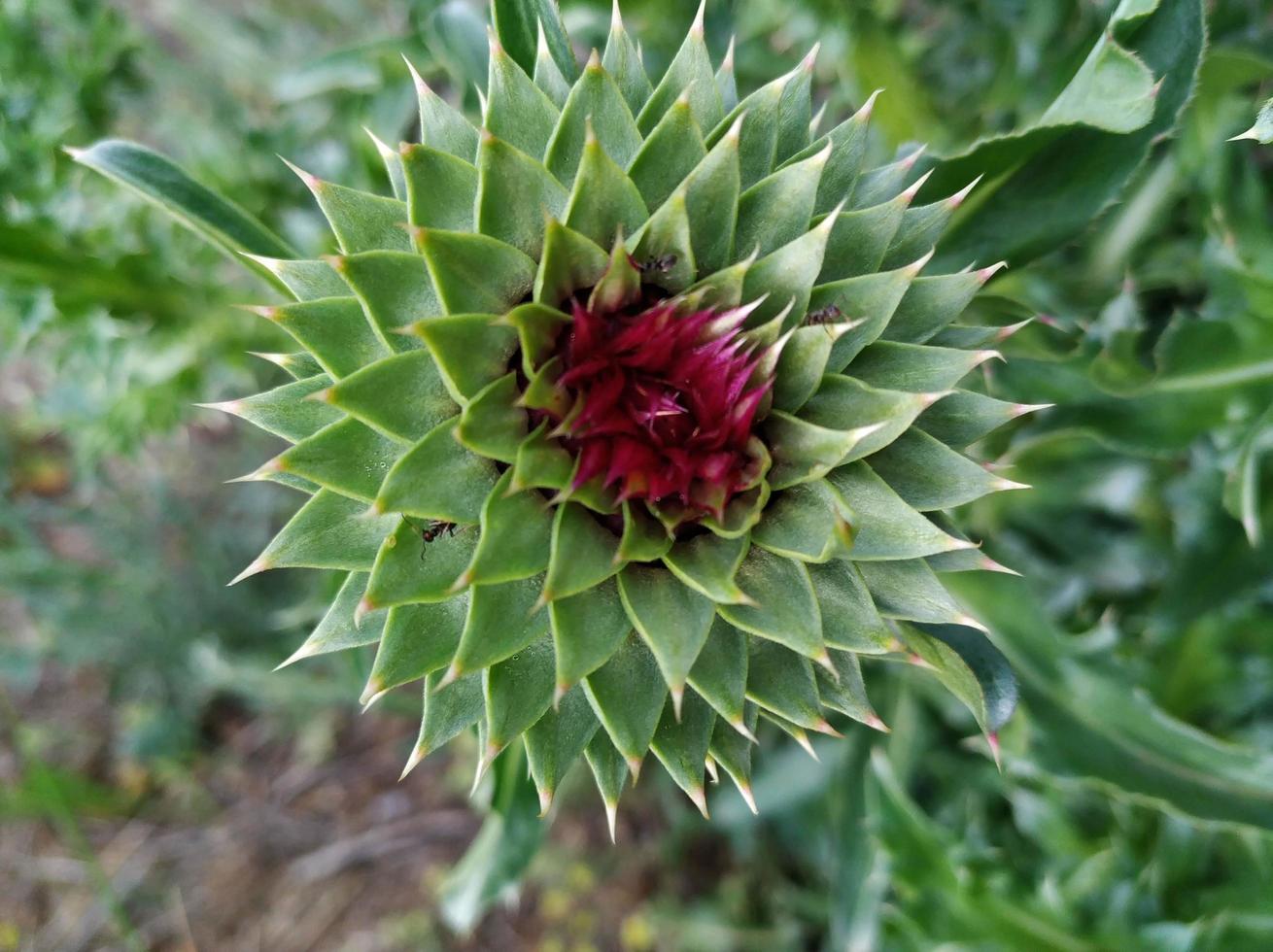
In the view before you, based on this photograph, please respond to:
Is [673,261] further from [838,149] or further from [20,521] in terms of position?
[20,521]

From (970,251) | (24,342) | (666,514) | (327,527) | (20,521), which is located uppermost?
(970,251)

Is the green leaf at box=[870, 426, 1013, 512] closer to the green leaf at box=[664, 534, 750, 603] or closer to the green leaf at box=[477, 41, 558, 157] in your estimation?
the green leaf at box=[664, 534, 750, 603]

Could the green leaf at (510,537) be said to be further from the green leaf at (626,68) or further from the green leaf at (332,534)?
the green leaf at (626,68)

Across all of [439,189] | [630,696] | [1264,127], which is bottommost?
[630,696]

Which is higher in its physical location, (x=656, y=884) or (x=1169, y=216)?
(x=1169, y=216)

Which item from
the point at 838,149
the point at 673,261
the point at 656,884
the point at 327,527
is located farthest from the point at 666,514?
the point at 656,884

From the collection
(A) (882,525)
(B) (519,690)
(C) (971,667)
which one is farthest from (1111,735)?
(B) (519,690)

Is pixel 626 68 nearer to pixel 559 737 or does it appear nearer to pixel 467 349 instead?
pixel 467 349

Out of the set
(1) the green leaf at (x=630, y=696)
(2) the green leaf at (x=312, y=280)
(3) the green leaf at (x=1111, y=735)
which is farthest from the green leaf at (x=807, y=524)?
(3) the green leaf at (x=1111, y=735)
